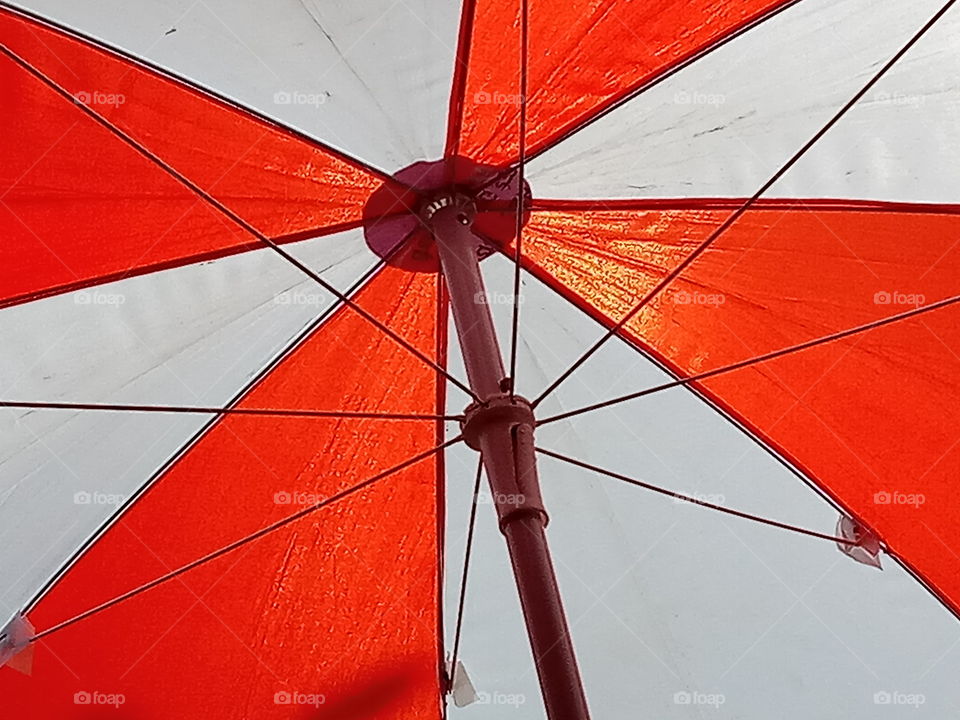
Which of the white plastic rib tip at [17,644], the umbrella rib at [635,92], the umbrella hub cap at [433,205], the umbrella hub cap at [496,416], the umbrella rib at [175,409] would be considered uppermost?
the umbrella rib at [635,92]

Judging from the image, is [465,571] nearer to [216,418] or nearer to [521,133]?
[216,418]

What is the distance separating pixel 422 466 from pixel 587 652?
1.87 ft

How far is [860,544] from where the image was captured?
2.54m

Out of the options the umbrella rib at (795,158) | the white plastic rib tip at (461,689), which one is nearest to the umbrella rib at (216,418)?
the umbrella rib at (795,158)

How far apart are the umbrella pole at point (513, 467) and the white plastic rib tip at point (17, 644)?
968 mm

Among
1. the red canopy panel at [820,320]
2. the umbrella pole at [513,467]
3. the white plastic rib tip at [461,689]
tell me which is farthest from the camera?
the white plastic rib tip at [461,689]

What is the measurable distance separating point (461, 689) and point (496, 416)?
3.11 ft

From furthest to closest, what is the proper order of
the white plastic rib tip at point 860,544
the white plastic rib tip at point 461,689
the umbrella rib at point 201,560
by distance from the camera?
the white plastic rib tip at point 461,689
the white plastic rib tip at point 860,544
the umbrella rib at point 201,560

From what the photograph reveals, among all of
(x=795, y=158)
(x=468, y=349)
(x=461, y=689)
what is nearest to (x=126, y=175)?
(x=468, y=349)

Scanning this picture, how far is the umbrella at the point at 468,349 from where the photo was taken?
6.99 feet

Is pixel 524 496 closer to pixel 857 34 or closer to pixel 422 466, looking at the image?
pixel 422 466

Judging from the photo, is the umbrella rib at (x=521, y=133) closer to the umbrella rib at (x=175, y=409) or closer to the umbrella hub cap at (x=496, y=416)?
the umbrella hub cap at (x=496, y=416)

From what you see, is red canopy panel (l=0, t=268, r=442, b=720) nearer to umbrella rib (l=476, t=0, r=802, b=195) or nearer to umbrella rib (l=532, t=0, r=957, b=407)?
umbrella rib (l=476, t=0, r=802, b=195)

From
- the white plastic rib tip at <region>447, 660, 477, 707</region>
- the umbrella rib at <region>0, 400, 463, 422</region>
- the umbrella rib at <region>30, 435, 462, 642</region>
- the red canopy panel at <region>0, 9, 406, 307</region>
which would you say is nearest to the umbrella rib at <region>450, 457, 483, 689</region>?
the white plastic rib tip at <region>447, 660, 477, 707</region>
